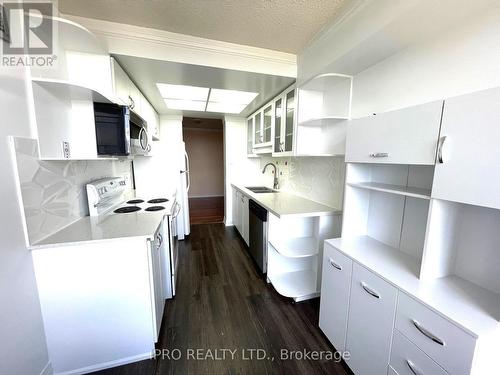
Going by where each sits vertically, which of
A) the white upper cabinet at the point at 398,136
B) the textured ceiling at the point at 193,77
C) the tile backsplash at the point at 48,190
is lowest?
the tile backsplash at the point at 48,190

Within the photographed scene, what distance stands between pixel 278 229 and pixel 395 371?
137cm

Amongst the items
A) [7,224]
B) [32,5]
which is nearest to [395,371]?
[7,224]

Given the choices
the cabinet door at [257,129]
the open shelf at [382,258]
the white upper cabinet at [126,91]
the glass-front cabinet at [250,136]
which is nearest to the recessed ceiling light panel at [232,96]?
the cabinet door at [257,129]

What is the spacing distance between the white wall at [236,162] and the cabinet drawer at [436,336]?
3301 mm

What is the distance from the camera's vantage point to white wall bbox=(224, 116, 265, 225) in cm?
402

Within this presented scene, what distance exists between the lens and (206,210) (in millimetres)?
5555

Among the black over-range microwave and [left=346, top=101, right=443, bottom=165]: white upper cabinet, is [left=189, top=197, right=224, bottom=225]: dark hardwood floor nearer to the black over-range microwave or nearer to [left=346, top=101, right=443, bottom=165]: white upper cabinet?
the black over-range microwave

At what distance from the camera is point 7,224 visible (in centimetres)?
104

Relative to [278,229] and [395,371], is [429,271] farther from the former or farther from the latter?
[278,229]

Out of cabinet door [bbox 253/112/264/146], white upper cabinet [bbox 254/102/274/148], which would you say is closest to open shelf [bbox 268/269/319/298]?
white upper cabinet [bbox 254/102/274/148]

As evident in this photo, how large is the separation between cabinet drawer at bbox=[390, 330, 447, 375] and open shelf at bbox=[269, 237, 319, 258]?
99 centimetres

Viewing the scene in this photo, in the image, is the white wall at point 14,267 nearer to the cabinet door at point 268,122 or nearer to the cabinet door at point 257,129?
the cabinet door at point 268,122

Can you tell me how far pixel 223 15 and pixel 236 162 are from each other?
2762 mm

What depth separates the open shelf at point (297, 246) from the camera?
2.00m
